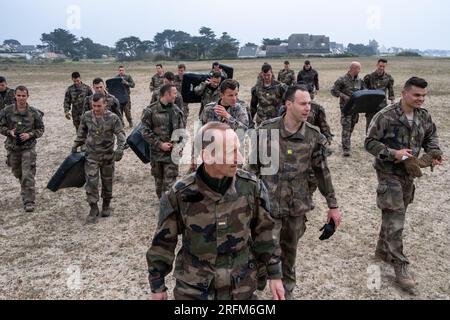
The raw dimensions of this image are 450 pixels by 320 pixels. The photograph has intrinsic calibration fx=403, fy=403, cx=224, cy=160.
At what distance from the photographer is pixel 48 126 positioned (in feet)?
47.6

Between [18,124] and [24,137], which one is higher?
[18,124]

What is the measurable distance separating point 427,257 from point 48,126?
13.1m

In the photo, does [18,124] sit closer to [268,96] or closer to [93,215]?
[93,215]

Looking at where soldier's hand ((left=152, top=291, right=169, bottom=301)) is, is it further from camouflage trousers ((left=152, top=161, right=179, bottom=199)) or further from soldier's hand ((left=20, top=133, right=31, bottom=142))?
soldier's hand ((left=20, top=133, right=31, bottom=142))

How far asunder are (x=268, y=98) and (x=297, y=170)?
4.78 meters

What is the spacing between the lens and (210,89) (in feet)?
26.7

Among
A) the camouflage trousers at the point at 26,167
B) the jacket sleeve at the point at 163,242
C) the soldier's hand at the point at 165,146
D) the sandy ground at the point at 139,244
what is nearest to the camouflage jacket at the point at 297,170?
the sandy ground at the point at 139,244

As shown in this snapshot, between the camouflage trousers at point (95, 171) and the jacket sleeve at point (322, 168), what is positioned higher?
the jacket sleeve at point (322, 168)

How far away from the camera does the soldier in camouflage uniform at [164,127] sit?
21.0 ft

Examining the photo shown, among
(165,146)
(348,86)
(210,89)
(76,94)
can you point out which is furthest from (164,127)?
(348,86)

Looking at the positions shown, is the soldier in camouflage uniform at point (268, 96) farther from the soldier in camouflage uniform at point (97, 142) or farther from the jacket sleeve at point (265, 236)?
the jacket sleeve at point (265, 236)

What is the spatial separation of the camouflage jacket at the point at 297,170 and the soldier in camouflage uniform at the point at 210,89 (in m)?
4.03

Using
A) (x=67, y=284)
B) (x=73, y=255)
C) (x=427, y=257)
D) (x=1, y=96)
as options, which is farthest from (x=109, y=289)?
(x=1, y=96)

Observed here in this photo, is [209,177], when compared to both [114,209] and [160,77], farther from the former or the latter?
[160,77]
